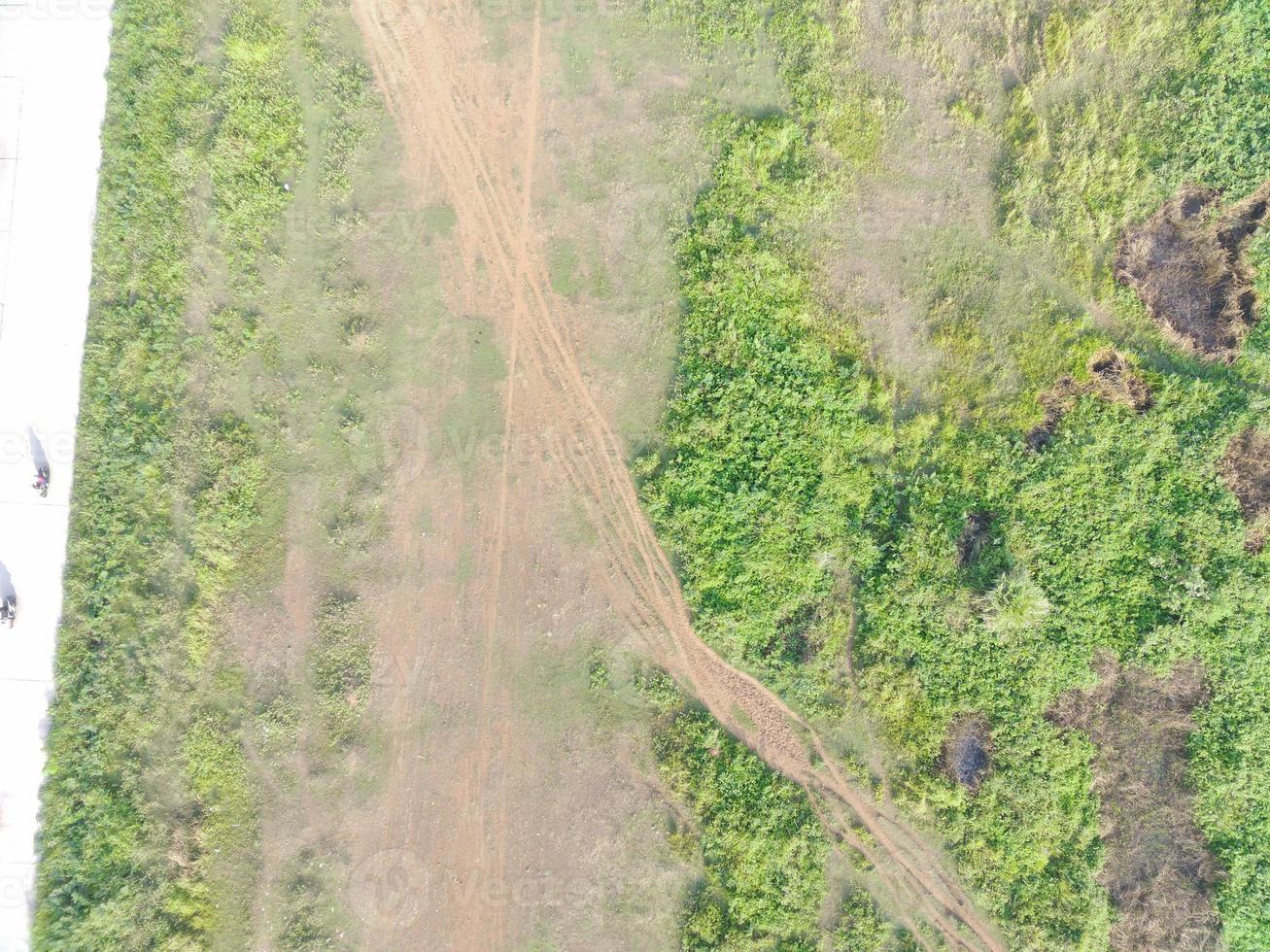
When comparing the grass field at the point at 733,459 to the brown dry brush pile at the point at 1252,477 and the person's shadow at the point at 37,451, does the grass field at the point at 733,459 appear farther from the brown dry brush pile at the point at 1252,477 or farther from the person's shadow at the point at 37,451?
the person's shadow at the point at 37,451

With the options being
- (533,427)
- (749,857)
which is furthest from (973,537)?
(533,427)

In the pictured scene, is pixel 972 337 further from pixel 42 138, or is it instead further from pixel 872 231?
pixel 42 138

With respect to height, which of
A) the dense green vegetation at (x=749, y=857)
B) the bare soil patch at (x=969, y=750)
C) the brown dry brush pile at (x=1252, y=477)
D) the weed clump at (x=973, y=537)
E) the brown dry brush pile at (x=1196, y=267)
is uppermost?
the brown dry brush pile at (x=1196, y=267)

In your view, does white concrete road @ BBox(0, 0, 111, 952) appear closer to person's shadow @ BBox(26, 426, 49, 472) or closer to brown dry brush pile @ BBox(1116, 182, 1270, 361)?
person's shadow @ BBox(26, 426, 49, 472)

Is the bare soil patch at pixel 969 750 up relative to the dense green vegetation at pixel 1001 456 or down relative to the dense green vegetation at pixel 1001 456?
down

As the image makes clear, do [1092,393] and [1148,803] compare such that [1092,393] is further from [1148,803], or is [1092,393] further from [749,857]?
[749,857]

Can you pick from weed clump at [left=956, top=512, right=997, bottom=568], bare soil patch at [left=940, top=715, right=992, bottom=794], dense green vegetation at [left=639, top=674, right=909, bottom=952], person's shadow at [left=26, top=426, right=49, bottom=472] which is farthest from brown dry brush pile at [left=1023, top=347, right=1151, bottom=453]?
person's shadow at [left=26, top=426, right=49, bottom=472]

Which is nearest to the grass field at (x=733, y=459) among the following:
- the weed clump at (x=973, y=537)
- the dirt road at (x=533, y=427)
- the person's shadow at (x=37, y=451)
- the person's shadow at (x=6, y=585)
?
the weed clump at (x=973, y=537)
